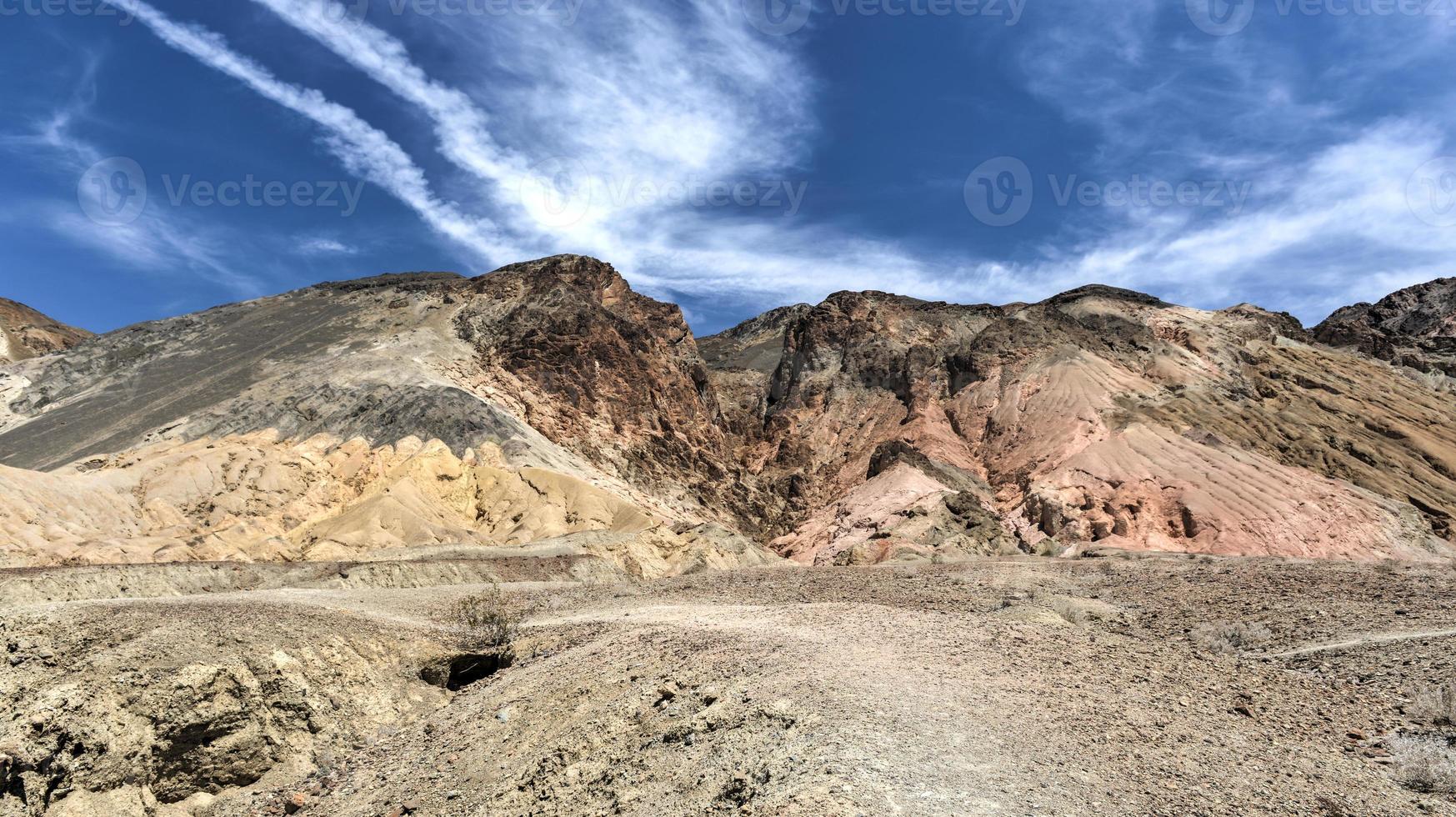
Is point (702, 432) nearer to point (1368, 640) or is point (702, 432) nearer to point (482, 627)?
point (482, 627)

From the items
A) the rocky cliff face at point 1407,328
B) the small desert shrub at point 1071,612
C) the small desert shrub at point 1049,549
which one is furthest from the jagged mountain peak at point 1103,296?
the small desert shrub at point 1071,612

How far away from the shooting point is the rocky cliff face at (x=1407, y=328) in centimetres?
5819

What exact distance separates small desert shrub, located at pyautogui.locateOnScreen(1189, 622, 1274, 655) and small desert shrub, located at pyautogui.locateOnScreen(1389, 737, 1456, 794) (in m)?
3.89

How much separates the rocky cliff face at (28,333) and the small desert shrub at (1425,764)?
92.5m

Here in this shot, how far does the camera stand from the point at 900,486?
138 feet

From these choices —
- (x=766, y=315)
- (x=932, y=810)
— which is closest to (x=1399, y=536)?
(x=932, y=810)

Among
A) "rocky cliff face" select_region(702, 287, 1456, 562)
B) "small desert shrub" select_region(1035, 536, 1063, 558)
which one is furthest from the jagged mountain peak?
"small desert shrub" select_region(1035, 536, 1063, 558)

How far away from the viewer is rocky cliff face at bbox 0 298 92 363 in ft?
256

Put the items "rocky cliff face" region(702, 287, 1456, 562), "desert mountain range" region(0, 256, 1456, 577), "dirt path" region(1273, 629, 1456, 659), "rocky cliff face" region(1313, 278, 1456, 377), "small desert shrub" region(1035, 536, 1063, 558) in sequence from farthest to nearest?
"rocky cliff face" region(1313, 278, 1456, 377), "rocky cliff face" region(702, 287, 1456, 562), "desert mountain range" region(0, 256, 1456, 577), "small desert shrub" region(1035, 536, 1063, 558), "dirt path" region(1273, 629, 1456, 659)

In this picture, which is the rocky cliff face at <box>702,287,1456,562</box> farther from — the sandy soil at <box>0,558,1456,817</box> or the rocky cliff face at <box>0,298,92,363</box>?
the rocky cliff face at <box>0,298,92,363</box>

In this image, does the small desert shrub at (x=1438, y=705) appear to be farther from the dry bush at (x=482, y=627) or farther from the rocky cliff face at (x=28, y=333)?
the rocky cliff face at (x=28, y=333)

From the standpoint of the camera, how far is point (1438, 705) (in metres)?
7.95

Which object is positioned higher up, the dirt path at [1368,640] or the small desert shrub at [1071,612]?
the small desert shrub at [1071,612]

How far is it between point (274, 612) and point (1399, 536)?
40.1 meters
